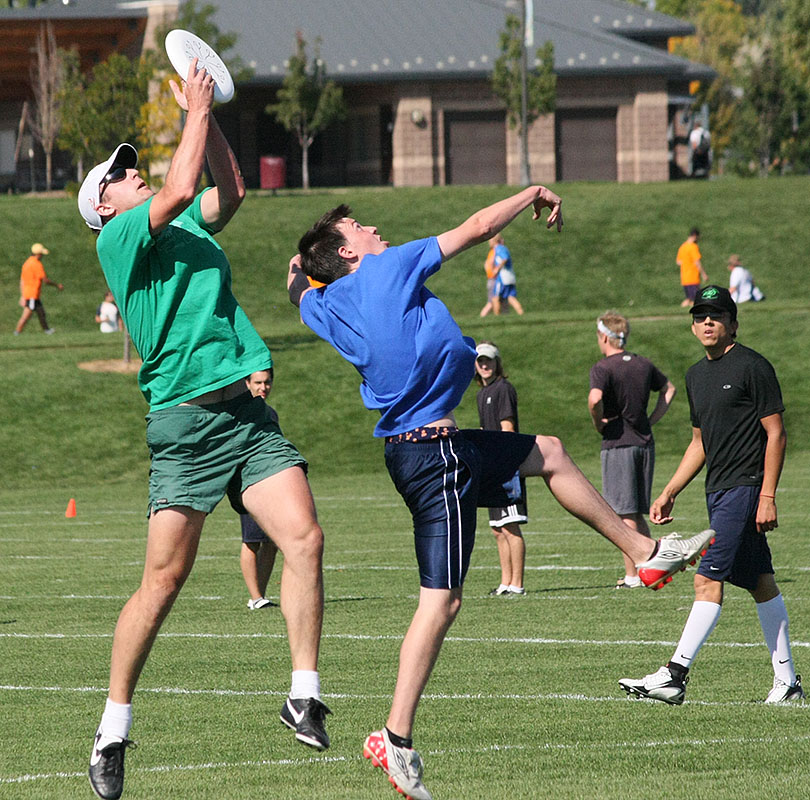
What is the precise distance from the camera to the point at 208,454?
6.12 metres

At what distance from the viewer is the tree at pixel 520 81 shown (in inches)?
1922

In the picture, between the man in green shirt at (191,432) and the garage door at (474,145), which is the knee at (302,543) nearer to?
the man in green shirt at (191,432)

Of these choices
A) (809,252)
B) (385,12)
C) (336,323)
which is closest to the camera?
(336,323)

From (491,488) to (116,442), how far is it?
18.5 metres

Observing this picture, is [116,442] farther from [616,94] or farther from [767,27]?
[767,27]

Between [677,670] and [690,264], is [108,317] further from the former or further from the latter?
[677,670]

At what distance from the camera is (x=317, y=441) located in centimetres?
2419

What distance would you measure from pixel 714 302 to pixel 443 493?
2761mm

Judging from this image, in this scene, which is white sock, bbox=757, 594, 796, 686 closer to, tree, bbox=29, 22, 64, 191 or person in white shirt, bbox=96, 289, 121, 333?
person in white shirt, bbox=96, 289, 121, 333

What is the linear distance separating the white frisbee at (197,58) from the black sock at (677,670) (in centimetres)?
370

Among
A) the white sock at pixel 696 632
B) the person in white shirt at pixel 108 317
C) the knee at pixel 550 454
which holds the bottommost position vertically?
the person in white shirt at pixel 108 317

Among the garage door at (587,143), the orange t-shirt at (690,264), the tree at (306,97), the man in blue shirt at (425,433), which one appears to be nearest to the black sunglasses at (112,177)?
the man in blue shirt at (425,433)

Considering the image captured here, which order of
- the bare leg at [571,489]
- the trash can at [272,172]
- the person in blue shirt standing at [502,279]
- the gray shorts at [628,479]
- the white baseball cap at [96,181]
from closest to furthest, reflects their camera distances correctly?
1. the bare leg at [571,489]
2. the white baseball cap at [96,181]
3. the gray shorts at [628,479]
4. the person in blue shirt standing at [502,279]
5. the trash can at [272,172]

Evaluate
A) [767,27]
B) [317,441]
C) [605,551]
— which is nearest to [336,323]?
[605,551]
